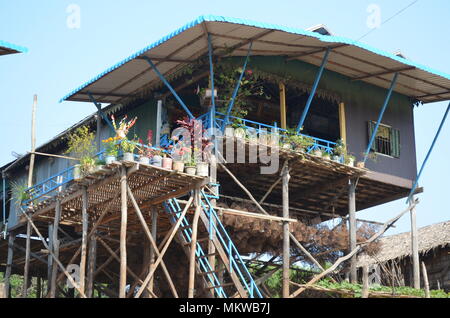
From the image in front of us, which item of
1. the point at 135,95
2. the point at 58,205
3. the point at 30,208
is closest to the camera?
the point at 58,205

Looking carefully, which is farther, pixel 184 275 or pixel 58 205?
pixel 184 275

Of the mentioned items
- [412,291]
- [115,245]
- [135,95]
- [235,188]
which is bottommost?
[412,291]

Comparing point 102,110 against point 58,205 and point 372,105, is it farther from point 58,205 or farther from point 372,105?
point 372,105

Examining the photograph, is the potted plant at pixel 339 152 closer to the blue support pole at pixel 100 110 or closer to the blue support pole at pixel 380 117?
the blue support pole at pixel 380 117

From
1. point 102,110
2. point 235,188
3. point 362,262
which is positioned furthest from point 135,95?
point 362,262

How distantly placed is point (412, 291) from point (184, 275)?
241 inches

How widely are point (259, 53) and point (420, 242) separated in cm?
958

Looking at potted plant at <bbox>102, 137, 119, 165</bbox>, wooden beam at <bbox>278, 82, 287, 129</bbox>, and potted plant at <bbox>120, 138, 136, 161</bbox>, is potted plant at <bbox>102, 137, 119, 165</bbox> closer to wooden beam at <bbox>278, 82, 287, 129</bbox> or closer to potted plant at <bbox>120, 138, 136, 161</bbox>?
potted plant at <bbox>120, 138, 136, 161</bbox>

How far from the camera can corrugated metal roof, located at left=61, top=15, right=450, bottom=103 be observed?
19406mm

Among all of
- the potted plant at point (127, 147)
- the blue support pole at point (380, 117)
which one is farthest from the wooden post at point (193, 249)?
the blue support pole at point (380, 117)

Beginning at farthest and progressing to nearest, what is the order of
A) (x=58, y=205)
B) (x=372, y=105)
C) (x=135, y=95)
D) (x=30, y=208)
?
(x=372, y=105), (x=135, y=95), (x=30, y=208), (x=58, y=205)

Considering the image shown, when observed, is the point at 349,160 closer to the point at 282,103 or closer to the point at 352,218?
the point at 352,218

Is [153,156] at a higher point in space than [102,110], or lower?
lower

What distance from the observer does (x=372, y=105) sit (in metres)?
24.2
